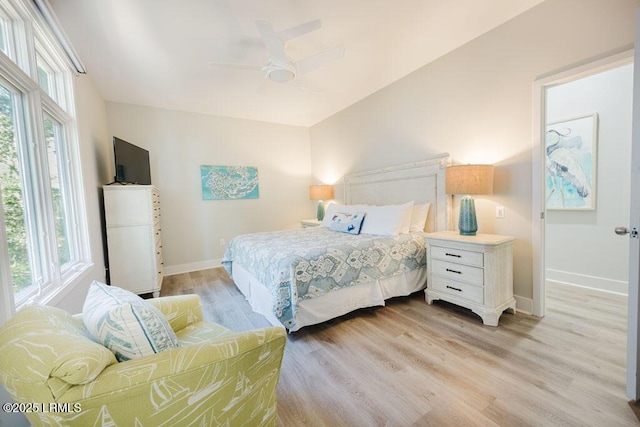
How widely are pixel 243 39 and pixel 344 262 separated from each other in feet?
7.48

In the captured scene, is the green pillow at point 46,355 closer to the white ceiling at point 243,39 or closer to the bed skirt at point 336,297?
the bed skirt at point 336,297

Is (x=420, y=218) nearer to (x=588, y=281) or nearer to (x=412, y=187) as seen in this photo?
(x=412, y=187)

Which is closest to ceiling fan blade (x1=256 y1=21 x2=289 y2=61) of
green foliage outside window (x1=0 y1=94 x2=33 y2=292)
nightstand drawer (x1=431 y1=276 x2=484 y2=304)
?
green foliage outside window (x1=0 y1=94 x2=33 y2=292)

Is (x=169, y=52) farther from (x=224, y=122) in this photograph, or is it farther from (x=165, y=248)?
(x=165, y=248)

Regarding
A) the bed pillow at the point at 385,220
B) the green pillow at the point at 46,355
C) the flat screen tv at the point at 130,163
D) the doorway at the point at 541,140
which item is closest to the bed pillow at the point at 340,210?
the bed pillow at the point at 385,220

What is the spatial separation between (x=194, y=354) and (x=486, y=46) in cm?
335

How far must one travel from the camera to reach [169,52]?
2.57m

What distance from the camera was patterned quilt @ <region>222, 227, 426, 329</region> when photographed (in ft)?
6.86

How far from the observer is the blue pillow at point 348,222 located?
3.26m

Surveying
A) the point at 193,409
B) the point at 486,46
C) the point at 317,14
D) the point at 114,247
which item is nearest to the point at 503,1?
the point at 486,46

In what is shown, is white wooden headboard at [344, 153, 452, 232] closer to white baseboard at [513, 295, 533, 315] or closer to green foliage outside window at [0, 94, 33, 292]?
white baseboard at [513, 295, 533, 315]

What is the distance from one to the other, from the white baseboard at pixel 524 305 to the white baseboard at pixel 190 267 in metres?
4.22

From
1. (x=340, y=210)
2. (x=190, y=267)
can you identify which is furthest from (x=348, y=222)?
(x=190, y=267)

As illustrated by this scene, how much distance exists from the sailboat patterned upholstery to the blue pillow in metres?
2.38
